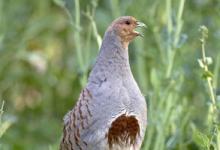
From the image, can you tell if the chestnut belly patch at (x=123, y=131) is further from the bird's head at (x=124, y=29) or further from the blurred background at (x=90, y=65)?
the blurred background at (x=90, y=65)

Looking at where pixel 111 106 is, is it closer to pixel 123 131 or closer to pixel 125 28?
pixel 123 131

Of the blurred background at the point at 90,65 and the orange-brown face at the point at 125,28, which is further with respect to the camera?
the blurred background at the point at 90,65

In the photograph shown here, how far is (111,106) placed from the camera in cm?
352

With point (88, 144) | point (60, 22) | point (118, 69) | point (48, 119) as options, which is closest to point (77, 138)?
point (88, 144)

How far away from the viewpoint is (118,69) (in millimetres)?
3580

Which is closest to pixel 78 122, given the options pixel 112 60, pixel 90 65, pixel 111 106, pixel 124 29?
pixel 111 106

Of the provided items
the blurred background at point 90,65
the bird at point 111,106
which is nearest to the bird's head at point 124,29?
the bird at point 111,106

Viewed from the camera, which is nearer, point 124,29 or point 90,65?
point 124,29

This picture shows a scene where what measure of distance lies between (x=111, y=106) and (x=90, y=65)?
1.77 m

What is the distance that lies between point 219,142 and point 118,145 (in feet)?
1.34

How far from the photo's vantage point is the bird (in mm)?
3527

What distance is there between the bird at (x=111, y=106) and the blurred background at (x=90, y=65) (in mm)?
705

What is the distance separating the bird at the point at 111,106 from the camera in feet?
11.6

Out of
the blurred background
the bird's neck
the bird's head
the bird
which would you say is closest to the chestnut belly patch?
the bird
